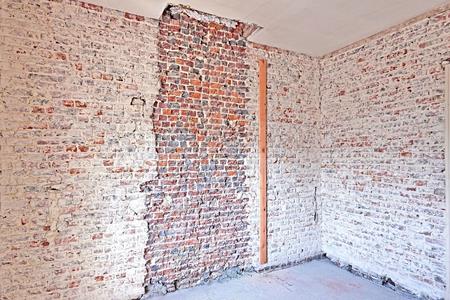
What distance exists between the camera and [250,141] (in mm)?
3570

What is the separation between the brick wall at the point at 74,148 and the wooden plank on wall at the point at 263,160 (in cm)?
139

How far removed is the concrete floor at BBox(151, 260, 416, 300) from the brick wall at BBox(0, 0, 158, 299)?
757 millimetres

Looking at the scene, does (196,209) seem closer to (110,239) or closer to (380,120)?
(110,239)

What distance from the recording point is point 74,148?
263 cm

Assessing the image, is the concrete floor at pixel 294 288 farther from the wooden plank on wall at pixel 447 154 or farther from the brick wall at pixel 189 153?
the wooden plank on wall at pixel 447 154

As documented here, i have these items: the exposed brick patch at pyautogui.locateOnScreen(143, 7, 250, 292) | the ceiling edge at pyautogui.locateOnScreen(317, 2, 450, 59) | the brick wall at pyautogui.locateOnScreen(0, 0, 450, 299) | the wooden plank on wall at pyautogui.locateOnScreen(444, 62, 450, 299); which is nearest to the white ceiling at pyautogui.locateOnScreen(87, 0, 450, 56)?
the ceiling edge at pyautogui.locateOnScreen(317, 2, 450, 59)

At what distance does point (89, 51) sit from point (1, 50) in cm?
68

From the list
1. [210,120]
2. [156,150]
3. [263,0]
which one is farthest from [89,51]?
[263,0]

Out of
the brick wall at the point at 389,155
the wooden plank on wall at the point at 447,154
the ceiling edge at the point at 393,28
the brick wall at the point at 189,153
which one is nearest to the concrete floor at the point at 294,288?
the brick wall at the point at 189,153

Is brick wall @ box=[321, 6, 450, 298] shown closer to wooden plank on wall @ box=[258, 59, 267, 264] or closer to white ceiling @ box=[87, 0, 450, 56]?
white ceiling @ box=[87, 0, 450, 56]

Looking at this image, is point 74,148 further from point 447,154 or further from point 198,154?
point 447,154

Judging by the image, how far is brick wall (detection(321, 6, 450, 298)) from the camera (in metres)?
2.86

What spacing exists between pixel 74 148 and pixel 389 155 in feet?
11.1

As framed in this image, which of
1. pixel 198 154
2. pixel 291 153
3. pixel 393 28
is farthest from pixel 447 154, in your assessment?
pixel 198 154
